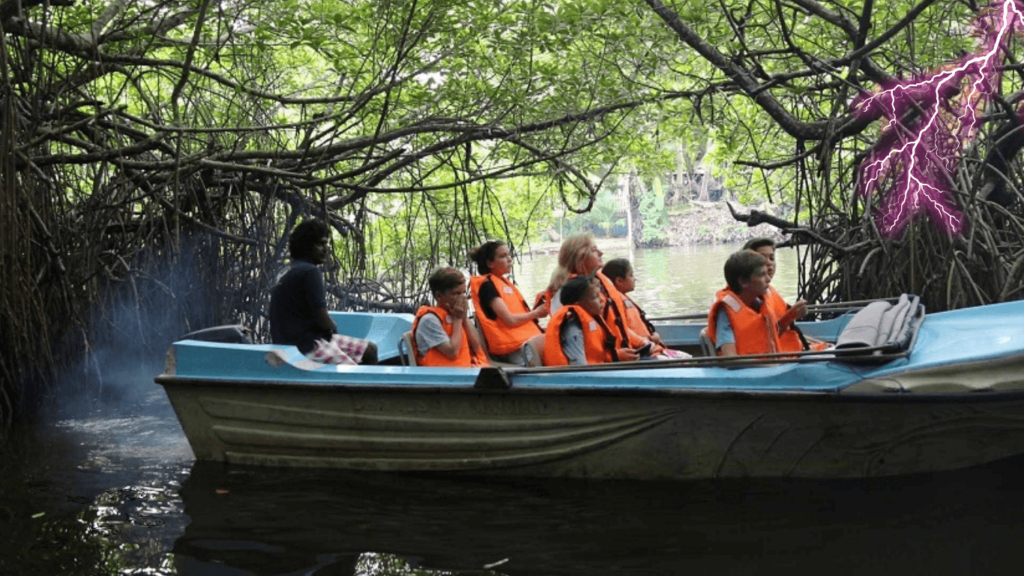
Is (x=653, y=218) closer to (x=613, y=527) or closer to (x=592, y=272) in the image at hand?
(x=592, y=272)

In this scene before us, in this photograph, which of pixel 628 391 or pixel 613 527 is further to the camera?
pixel 628 391

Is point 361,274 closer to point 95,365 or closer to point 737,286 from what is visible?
point 95,365

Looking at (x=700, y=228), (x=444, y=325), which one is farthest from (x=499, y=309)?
(x=700, y=228)

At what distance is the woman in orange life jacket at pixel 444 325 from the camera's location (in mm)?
5320

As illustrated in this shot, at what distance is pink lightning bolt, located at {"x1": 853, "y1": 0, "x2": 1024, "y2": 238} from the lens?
6.55 m

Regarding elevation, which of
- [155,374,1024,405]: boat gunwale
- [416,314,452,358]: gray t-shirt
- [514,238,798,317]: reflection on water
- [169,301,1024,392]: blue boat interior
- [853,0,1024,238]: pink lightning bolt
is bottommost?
[514,238,798,317]: reflection on water

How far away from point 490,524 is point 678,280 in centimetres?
1477

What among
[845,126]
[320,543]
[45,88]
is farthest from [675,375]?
[45,88]

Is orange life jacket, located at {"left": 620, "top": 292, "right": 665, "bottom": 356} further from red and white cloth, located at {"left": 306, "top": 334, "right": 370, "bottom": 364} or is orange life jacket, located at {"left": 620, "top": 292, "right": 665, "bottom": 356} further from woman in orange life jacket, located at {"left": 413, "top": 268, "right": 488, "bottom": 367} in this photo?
red and white cloth, located at {"left": 306, "top": 334, "right": 370, "bottom": 364}

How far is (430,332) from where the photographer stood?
5422 millimetres

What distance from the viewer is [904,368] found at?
4.37 meters

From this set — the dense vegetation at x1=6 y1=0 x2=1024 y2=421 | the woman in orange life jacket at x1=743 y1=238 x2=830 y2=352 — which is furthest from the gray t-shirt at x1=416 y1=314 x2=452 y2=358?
the woman in orange life jacket at x1=743 y1=238 x2=830 y2=352

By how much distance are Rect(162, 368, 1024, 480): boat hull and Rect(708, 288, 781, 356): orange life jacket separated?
1.52 ft

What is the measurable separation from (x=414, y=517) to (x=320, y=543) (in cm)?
49
